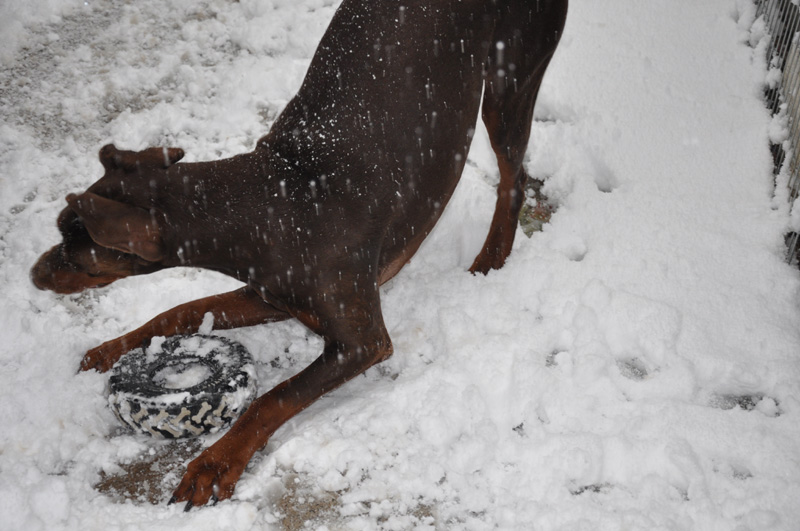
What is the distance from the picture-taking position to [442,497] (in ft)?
9.50

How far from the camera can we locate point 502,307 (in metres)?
3.75

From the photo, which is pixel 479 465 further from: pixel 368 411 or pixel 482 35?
pixel 482 35

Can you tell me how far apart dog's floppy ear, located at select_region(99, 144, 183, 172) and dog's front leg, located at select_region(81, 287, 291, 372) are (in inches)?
32.7

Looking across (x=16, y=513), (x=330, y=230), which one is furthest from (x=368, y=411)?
(x=16, y=513)

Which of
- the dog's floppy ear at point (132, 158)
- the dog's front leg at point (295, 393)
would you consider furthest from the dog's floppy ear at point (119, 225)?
the dog's front leg at point (295, 393)

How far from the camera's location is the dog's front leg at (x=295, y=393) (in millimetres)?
2844

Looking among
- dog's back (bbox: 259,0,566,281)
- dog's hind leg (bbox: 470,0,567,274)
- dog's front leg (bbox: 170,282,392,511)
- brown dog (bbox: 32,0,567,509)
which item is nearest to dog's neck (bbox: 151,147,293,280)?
brown dog (bbox: 32,0,567,509)

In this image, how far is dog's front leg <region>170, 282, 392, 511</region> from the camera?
2.84 metres

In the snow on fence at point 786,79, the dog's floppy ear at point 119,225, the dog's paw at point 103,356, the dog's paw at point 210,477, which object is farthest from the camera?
the snow on fence at point 786,79

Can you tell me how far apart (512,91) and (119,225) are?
192 centimetres

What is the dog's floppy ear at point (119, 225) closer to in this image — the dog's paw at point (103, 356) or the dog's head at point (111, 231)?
the dog's head at point (111, 231)

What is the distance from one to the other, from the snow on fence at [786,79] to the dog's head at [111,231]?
124 inches

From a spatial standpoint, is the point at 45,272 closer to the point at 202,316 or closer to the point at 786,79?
the point at 202,316

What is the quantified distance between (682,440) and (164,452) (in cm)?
208
